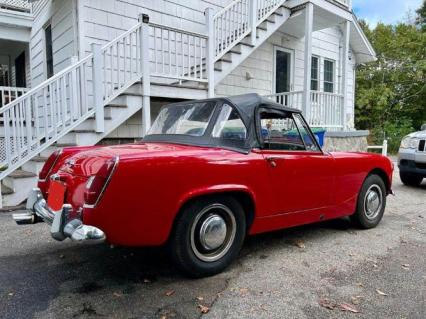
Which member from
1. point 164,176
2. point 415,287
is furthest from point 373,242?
point 164,176

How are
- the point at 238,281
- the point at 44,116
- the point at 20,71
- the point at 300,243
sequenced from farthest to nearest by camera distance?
1. the point at 20,71
2. the point at 44,116
3. the point at 300,243
4. the point at 238,281

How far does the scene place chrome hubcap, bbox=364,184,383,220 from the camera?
4.63m

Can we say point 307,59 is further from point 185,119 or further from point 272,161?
point 272,161

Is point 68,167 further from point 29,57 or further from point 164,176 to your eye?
point 29,57

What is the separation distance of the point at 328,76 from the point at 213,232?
12.1m

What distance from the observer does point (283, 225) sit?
369 centimetres

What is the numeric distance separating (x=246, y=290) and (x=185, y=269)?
0.51 metres

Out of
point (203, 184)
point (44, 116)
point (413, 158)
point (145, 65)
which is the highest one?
point (145, 65)

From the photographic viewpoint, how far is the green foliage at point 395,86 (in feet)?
66.2

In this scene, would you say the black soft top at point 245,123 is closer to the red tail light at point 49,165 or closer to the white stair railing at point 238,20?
the red tail light at point 49,165

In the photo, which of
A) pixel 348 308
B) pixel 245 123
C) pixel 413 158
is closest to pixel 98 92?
pixel 245 123

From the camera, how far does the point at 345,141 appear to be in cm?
1062

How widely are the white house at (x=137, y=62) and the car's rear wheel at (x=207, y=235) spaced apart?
3.73 metres

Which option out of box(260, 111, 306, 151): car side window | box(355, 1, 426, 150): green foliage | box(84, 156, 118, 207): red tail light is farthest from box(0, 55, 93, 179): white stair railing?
box(355, 1, 426, 150): green foliage
